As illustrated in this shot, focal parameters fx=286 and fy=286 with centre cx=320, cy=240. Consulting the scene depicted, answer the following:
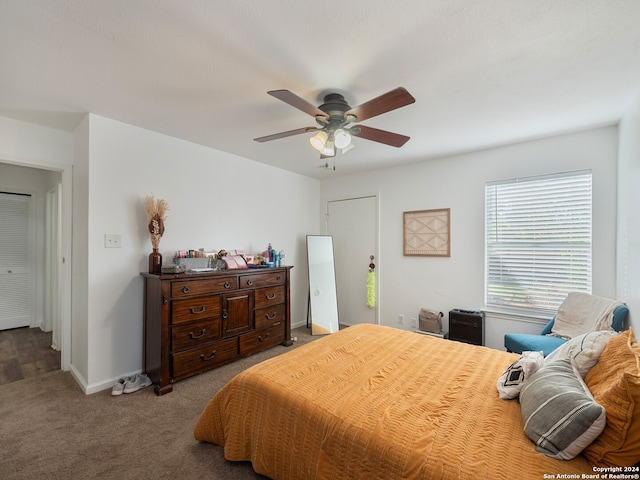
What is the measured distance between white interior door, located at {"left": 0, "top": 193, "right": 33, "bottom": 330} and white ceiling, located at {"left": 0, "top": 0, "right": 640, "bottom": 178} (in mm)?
2548

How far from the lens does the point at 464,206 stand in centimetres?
354

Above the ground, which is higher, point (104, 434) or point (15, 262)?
point (15, 262)

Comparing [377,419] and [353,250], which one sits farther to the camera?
[353,250]

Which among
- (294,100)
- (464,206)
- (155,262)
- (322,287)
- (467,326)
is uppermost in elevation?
(294,100)

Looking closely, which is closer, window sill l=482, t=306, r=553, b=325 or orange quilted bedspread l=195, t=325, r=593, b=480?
orange quilted bedspread l=195, t=325, r=593, b=480

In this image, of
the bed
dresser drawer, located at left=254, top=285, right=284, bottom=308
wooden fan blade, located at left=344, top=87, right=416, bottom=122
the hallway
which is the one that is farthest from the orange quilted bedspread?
the hallway

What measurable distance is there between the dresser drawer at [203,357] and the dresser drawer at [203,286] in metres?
0.54

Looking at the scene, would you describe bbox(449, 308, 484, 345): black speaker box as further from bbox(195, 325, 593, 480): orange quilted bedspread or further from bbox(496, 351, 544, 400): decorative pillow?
bbox(496, 351, 544, 400): decorative pillow

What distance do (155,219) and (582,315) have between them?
4009 mm

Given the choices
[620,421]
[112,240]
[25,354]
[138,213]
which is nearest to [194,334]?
[112,240]

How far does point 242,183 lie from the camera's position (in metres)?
3.80

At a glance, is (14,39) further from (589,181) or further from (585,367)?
(589,181)

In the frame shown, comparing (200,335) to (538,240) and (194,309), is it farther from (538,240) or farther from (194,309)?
(538,240)

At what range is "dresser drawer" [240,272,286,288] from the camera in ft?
10.6
